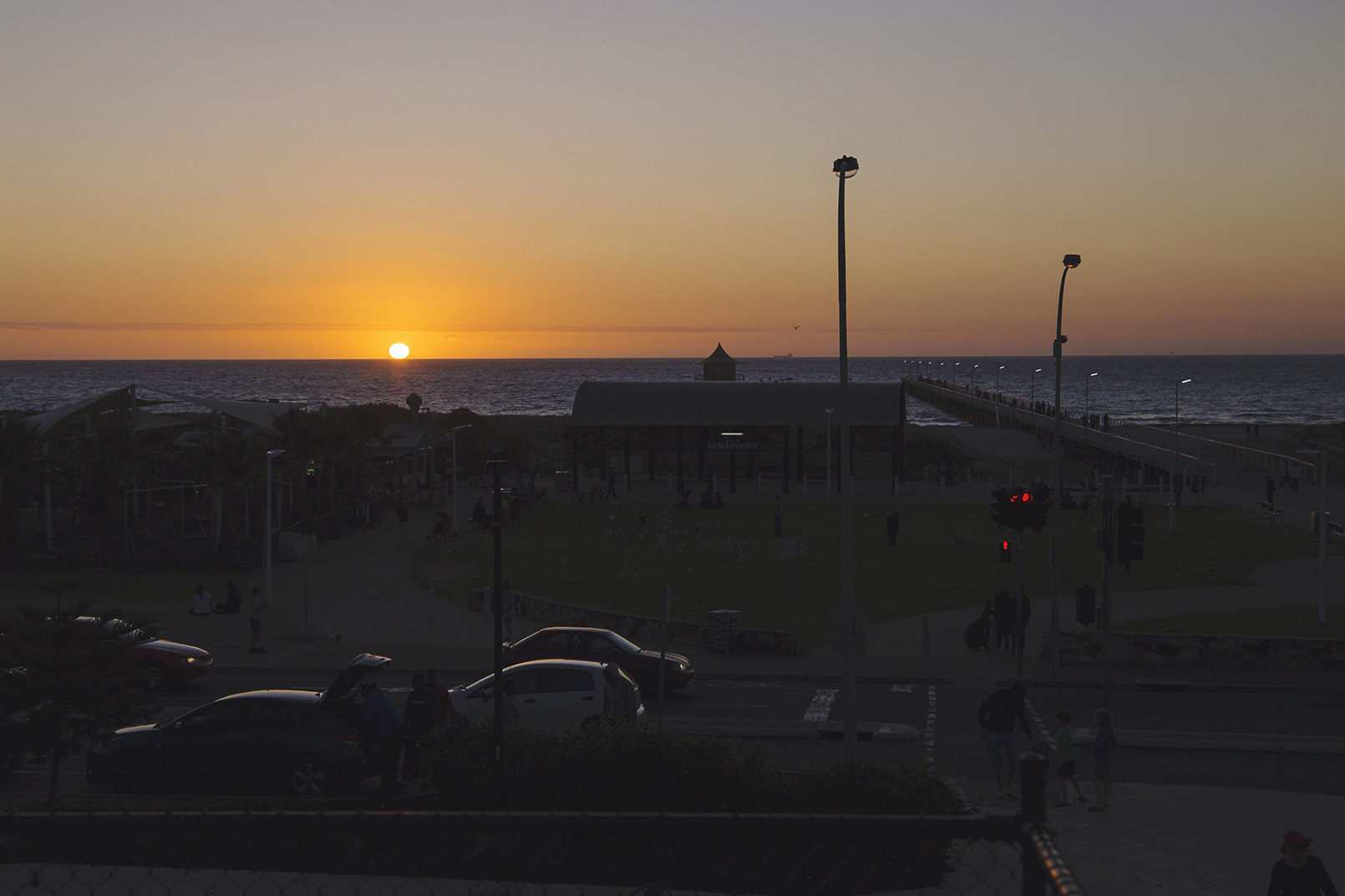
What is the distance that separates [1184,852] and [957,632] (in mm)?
13607

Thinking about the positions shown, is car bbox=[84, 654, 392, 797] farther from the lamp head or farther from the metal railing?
the lamp head

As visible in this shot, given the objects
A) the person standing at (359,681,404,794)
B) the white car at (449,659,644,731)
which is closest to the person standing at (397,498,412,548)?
the white car at (449,659,644,731)

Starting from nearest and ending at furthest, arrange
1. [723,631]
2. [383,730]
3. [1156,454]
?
[383,730] < [723,631] < [1156,454]

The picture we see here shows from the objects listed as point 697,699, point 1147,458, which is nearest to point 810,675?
point 697,699

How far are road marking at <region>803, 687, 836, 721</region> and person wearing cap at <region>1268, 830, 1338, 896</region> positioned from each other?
10837 millimetres

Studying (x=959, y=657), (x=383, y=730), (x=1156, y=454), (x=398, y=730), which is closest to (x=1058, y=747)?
(x=398, y=730)

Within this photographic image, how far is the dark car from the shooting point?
2078 centimetres

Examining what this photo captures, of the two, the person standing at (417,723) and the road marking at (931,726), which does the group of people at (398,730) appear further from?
the road marking at (931,726)

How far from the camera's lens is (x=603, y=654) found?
21047mm

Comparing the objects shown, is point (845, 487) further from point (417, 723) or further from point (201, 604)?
point (201, 604)

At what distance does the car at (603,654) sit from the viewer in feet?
68.2

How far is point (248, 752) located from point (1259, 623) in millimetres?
22257

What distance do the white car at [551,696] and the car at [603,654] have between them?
360 cm

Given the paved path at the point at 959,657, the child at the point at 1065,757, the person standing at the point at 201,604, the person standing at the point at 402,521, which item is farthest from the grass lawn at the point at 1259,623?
the person standing at the point at 402,521
